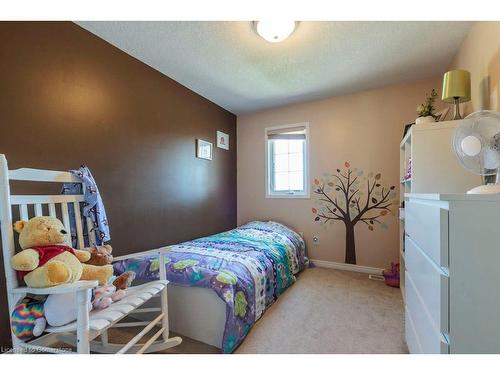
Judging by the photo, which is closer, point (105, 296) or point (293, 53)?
point (105, 296)

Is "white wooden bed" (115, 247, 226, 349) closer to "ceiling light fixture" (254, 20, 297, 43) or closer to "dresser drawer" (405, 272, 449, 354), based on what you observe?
"dresser drawer" (405, 272, 449, 354)

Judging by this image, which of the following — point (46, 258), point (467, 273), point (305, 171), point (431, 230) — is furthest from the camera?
point (305, 171)

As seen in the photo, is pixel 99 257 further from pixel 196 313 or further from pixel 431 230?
pixel 431 230

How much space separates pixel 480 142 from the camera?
1.07 m

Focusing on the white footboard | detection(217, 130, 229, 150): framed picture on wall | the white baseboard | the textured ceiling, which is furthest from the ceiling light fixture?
the white baseboard

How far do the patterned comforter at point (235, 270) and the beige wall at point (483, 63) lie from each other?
190 centimetres

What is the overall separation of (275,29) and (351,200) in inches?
82.6

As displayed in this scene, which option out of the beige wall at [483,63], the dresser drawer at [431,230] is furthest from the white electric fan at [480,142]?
the beige wall at [483,63]

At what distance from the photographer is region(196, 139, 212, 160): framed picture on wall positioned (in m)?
2.80

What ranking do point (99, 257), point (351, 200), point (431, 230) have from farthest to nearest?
1. point (351, 200)
2. point (99, 257)
3. point (431, 230)

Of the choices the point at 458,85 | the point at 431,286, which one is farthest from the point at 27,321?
the point at 458,85

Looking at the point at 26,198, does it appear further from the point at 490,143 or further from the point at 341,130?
the point at 341,130

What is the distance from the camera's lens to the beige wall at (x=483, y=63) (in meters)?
1.34
